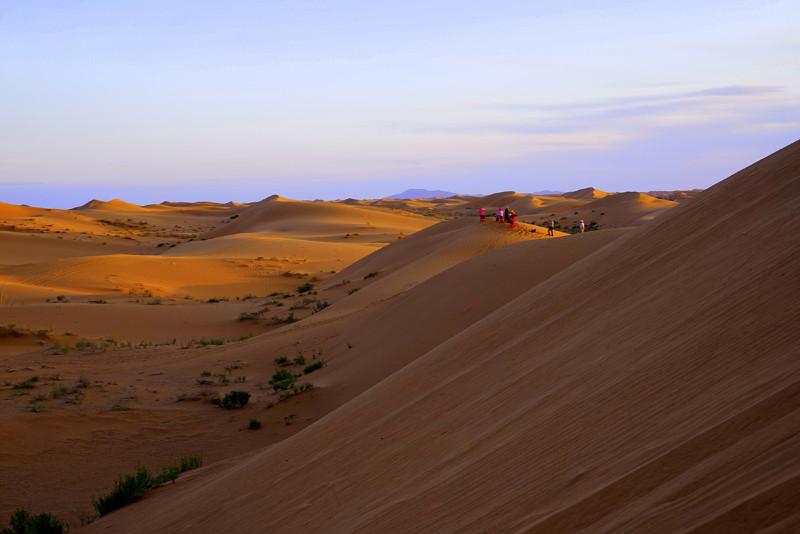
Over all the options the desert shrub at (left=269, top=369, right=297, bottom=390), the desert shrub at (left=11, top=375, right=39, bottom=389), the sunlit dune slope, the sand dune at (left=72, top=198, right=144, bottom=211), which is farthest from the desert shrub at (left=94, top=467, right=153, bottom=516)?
the sand dune at (left=72, top=198, right=144, bottom=211)

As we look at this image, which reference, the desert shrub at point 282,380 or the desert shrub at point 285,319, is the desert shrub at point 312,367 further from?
the desert shrub at point 285,319

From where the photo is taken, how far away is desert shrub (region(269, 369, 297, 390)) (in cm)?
1159

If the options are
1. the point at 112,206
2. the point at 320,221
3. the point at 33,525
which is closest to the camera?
the point at 33,525

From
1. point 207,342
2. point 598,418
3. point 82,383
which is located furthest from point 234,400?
point 598,418

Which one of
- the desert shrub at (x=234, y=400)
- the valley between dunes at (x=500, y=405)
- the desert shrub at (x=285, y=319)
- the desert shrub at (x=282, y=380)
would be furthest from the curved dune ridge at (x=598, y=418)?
the desert shrub at (x=285, y=319)

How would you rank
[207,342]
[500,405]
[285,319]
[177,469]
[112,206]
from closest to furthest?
[500,405] → [177,469] → [207,342] → [285,319] → [112,206]

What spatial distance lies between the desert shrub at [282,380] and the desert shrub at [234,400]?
2.76ft

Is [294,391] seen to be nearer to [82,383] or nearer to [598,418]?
[82,383]

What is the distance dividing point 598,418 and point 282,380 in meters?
8.70

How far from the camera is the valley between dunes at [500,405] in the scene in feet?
10.3

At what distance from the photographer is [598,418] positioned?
12.6 ft

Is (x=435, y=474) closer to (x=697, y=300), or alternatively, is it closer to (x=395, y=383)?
(x=697, y=300)

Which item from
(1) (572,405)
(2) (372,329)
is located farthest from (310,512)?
(2) (372,329)

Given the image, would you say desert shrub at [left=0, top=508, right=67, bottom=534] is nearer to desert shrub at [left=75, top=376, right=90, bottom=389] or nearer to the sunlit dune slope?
desert shrub at [left=75, top=376, right=90, bottom=389]
